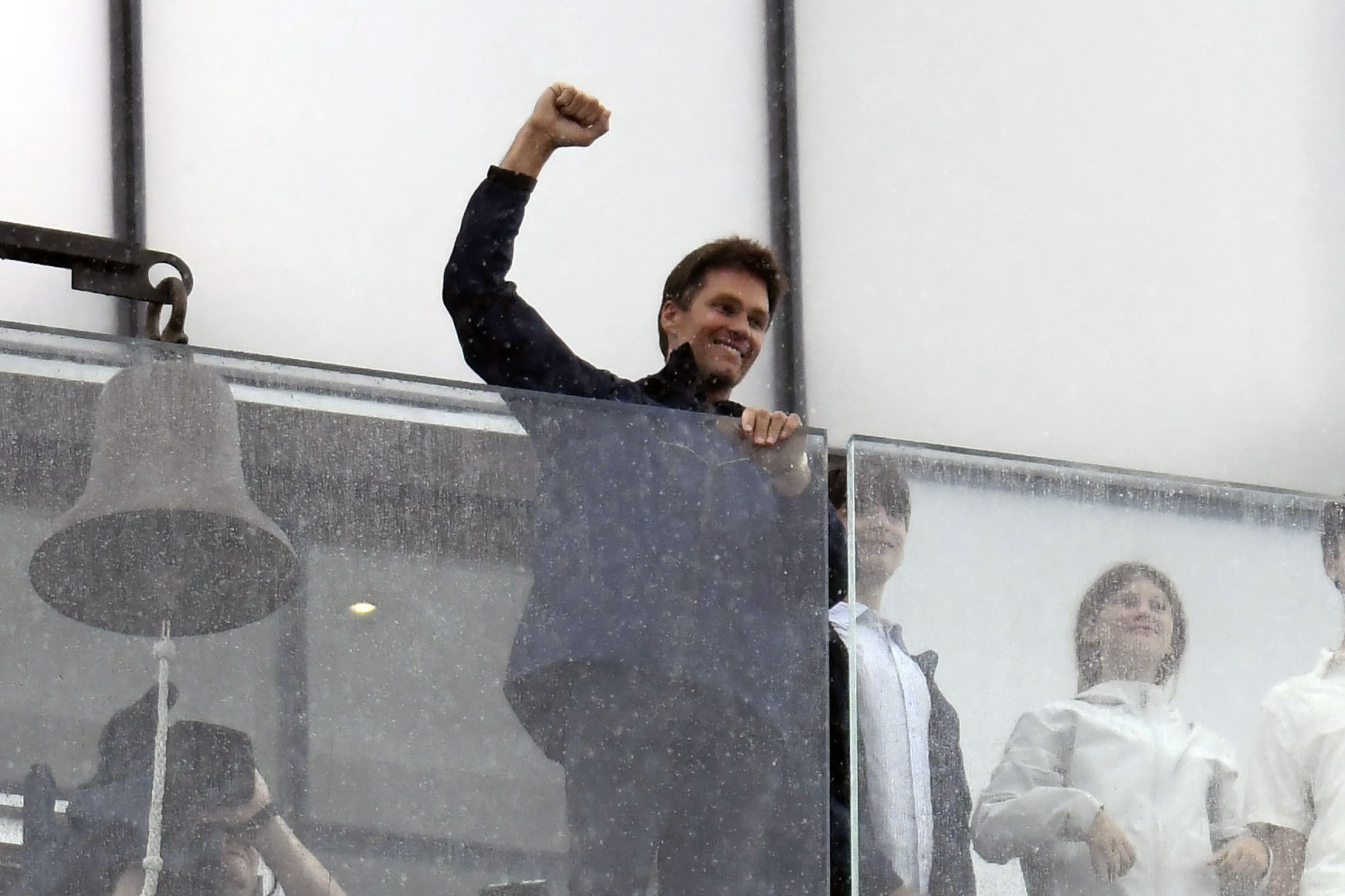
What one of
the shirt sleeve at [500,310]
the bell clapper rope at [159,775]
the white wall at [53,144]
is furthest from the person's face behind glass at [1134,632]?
the white wall at [53,144]

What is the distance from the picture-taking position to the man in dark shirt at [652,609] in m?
2.18

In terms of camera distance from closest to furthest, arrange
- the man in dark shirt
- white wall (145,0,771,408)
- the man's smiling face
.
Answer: the man in dark shirt
the man's smiling face
white wall (145,0,771,408)

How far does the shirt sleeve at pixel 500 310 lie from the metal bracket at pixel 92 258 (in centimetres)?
36

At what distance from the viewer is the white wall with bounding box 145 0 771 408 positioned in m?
4.65

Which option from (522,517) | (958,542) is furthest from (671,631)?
(958,542)

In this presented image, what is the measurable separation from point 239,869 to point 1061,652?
929mm

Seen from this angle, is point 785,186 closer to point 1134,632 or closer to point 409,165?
point 409,165

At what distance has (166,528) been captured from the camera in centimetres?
212

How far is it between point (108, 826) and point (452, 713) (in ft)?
1.16

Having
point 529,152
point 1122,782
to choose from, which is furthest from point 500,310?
point 1122,782

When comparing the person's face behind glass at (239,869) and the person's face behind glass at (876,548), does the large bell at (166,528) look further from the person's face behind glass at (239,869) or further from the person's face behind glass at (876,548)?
the person's face behind glass at (876,548)

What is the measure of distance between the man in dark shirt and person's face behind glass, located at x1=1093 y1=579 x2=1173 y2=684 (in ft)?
1.15

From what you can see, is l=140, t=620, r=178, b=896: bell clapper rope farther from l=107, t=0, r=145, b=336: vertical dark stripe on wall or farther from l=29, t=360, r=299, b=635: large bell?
l=107, t=0, r=145, b=336: vertical dark stripe on wall

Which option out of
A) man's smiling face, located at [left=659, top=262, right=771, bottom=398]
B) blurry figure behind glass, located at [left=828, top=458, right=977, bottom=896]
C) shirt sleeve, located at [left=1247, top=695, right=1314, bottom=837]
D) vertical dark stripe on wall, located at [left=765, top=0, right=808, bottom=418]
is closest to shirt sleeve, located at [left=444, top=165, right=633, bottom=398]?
man's smiling face, located at [left=659, top=262, right=771, bottom=398]
